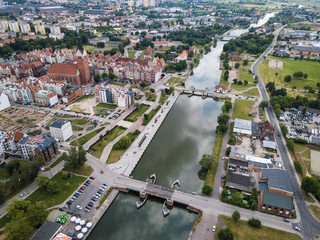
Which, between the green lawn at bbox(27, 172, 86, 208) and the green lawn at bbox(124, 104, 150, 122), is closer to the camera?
the green lawn at bbox(27, 172, 86, 208)

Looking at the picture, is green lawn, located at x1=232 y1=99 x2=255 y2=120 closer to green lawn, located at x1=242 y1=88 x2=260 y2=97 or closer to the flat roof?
green lawn, located at x1=242 y1=88 x2=260 y2=97

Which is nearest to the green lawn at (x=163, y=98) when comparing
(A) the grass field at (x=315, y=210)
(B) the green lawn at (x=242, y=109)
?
(B) the green lawn at (x=242, y=109)

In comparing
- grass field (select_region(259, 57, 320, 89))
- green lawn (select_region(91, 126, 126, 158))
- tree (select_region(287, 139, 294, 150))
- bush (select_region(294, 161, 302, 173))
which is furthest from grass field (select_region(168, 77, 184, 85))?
bush (select_region(294, 161, 302, 173))

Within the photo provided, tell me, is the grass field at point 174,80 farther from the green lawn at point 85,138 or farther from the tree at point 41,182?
the tree at point 41,182

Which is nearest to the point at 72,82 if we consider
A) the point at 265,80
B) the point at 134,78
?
the point at 134,78

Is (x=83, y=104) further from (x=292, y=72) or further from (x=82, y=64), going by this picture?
(x=292, y=72)

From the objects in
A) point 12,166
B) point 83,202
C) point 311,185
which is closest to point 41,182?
point 83,202

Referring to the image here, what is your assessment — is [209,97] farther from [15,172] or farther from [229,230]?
[15,172]
